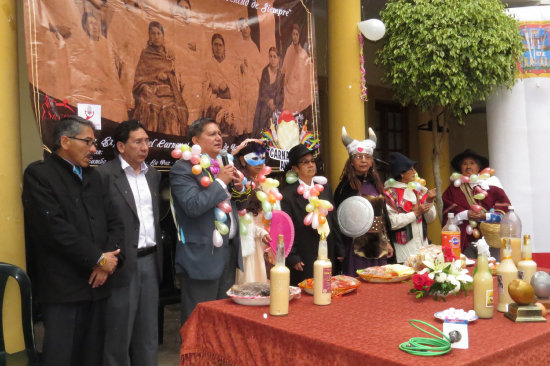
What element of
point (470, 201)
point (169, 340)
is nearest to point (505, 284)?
point (470, 201)

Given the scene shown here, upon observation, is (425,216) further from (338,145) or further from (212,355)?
(212,355)

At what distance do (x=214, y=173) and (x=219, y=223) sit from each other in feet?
1.05


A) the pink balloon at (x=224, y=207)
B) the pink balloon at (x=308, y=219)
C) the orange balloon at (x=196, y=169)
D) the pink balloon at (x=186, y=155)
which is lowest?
the pink balloon at (x=308, y=219)

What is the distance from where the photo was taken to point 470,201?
4.64 metres

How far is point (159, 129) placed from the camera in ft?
12.9

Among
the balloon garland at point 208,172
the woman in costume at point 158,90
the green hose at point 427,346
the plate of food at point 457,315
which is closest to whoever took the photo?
the green hose at point 427,346

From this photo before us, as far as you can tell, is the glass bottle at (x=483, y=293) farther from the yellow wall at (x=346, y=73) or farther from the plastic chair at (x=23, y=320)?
the yellow wall at (x=346, y=73)

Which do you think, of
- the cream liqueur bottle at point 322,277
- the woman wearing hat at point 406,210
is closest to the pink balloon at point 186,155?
the cream liqueur bottle at point 322,277

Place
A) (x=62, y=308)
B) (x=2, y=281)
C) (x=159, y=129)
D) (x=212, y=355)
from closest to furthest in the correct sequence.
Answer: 1. (x=212, y=355)
2. (x=62, y=308)
3. (x=2, y=281)
4. (x=159, y=129)

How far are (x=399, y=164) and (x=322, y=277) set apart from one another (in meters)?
2.51

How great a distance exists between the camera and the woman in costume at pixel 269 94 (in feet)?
15.2

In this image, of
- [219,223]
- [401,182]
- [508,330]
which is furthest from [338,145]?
[508,330]

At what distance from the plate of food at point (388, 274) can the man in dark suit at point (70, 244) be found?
1379mm

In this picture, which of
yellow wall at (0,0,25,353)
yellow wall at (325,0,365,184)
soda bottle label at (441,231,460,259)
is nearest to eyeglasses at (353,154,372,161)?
yellow wall at (325,0,365,184)
